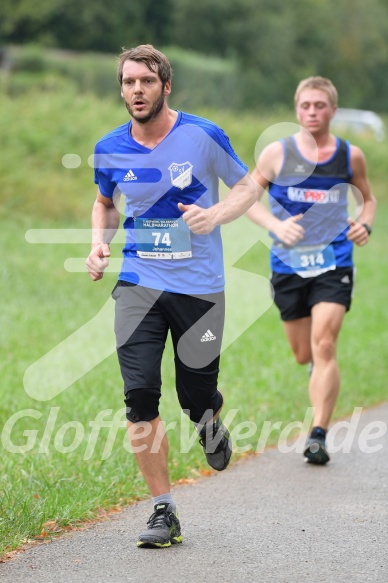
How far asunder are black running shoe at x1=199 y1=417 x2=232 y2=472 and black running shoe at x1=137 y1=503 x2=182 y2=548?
0.57 metres

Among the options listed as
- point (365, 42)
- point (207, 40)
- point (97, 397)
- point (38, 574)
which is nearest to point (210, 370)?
point (38, 574)

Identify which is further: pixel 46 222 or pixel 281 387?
pixel 46 222

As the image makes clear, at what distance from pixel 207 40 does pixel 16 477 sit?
63.1 metres

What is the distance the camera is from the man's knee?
549cm

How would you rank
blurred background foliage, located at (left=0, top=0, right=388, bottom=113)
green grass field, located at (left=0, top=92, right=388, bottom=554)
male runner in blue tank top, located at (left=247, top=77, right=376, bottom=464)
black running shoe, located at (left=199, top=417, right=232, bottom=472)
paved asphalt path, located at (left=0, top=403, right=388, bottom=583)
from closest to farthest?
paved asphalt path, located at (left=0, top=403, right=388, bottom=583)
black running shoe, located at (left=199, top=417, right=232, bottom=472)
green grass field, located at (left=0, top=92, right=388, bottom=554)
male runner in blue tank top, located at (left=247, top=77, right=376, bottom=464)
blurred background foliage, located at (left=0, top=0, right=388, bottom=113)

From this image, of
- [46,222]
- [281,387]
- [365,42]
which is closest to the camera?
[281,387]

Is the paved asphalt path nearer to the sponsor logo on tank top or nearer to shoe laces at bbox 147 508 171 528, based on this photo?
shoe laces at bbox 147 508 171 528

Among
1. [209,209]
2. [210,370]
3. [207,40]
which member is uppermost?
[207,40]

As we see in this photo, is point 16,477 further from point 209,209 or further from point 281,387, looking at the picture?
point 281,387

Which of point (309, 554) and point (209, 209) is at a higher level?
point (209, 209)

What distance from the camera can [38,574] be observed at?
4926 mm

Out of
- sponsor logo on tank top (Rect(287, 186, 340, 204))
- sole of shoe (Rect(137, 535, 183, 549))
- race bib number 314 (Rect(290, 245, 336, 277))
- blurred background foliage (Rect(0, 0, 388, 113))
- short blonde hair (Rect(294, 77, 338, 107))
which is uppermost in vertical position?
blurred background foliage (Rect(0, 0, 388, 113))

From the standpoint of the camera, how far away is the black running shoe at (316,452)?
24.9ft

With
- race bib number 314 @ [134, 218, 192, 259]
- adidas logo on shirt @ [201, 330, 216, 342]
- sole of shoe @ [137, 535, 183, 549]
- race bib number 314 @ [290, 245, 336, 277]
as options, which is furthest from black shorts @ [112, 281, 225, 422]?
race bib number 314 @ [290, 245, 336, 277]
